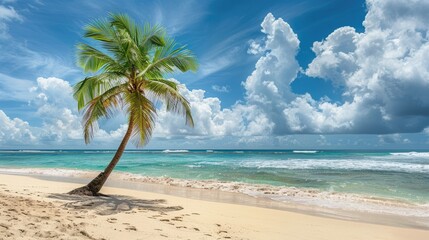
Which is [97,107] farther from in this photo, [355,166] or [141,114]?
[355,166]

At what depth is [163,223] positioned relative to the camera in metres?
6.58

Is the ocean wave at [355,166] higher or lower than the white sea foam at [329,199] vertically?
higher

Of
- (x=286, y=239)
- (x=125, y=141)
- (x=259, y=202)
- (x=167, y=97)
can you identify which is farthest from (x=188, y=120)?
(x=286, y=239)

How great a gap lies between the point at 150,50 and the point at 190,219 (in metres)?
6.28

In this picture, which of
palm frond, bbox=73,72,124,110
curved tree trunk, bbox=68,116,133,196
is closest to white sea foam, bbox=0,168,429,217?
curved tree trunk, bbox=68,116,133,196

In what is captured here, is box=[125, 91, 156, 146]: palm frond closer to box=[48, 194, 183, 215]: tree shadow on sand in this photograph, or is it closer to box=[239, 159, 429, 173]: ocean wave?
box=[48, 194, 183, 215]: tree shadow on sand

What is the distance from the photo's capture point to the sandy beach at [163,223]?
5086mm

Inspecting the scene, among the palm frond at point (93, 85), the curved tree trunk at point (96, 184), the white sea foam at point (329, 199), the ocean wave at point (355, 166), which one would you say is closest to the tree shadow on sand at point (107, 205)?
the curved tree trunk at point (96, 184)

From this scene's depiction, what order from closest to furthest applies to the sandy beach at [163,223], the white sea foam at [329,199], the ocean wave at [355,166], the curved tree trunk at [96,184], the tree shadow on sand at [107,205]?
the sandy beach at [163,223], the tree shadow on sand at [107,205], the curved tree trunk at [96,184], the white sea foam at [329,199], the ocean wave at [355,166]

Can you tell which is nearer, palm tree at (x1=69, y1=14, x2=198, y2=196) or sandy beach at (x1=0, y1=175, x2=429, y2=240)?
sandy beach at (x1=0, y1=175, x2=429, y2=240)

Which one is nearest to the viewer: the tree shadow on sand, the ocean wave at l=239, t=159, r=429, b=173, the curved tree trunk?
the tree shadow on sand

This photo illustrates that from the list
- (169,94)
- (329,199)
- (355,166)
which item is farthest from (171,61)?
(355,166)

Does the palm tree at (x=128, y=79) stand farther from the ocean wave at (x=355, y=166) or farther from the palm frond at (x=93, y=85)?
the ocean wave at (x=355, y=166)

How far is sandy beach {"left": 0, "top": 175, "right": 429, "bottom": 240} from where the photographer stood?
16.7ft
